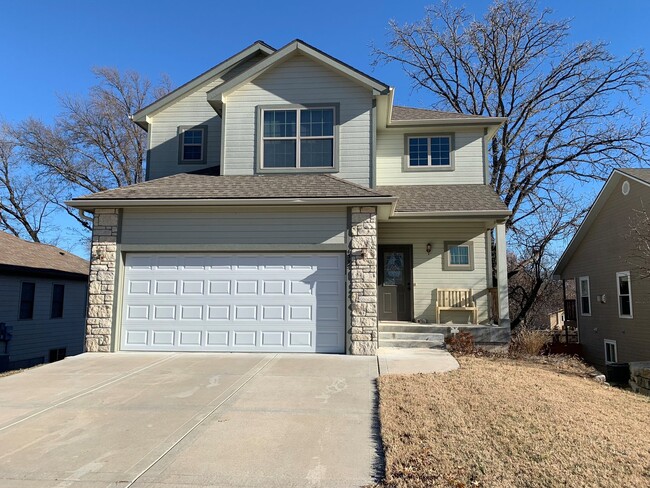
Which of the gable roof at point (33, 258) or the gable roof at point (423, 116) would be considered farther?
the gable roof at point (33, 258)

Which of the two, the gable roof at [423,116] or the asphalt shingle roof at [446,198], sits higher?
the gable roof at [423,116]

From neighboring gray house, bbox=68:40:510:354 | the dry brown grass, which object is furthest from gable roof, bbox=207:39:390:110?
the dry brown grass

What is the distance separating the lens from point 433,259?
1273 centimetres

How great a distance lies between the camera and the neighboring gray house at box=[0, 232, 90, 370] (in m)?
15.6

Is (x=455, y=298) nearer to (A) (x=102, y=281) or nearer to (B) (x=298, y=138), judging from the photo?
(B) (x=298, y=138)

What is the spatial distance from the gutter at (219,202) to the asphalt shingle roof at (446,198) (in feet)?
6.46

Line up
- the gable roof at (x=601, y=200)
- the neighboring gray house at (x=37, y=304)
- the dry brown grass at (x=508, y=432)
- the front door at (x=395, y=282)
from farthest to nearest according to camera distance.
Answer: the neighboring gray house at (x=37, y=304)
the gable roof at (x=601, y=200)
the front door at (x=395, y=282)
the dry brown grass at (x=508, y=432)

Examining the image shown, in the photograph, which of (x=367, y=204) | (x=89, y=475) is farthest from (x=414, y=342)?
(x=89, y=475)

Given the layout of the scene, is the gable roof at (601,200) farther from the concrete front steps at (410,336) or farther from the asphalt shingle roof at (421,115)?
the concrete front steps at (410,336)

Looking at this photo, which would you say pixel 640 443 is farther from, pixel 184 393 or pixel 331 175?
pixel 331 175

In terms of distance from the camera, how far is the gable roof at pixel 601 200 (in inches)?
568

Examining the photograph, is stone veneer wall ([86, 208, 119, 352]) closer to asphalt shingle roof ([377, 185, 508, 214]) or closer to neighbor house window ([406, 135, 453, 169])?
asphalt shingle roof ([377, 185, 508, 214])

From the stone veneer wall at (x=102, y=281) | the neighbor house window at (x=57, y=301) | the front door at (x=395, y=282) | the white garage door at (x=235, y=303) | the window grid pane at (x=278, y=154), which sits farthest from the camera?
the neighbor house window at (x=57, y=301)

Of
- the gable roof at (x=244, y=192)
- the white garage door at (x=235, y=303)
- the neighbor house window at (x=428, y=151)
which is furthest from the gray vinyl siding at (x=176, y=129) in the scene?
the neighbor house window at (x=428, y=151)
